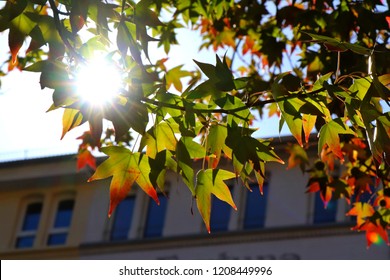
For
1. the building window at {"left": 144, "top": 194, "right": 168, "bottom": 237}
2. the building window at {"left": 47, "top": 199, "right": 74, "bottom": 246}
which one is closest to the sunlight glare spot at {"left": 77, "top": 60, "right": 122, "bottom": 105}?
the building window at {"left": 144, "top": 194, "right": 168, "bottom": 237}

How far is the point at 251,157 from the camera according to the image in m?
2.42

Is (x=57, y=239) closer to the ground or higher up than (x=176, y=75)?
higher up

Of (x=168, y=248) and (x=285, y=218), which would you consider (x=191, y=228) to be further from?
(x=285, y=218)

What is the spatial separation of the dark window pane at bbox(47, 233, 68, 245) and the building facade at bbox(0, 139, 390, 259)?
0.03 m

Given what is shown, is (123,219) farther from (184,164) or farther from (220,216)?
(184,164)

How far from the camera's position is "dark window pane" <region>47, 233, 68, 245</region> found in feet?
68.1

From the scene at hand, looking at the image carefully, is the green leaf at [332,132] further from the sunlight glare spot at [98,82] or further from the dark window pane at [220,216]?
the dark window pane at [220,216]

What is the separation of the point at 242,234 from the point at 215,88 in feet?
52.8

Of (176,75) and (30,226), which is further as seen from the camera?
(30,226)

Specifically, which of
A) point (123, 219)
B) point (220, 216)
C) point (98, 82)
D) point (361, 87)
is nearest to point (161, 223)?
point (123, 219)

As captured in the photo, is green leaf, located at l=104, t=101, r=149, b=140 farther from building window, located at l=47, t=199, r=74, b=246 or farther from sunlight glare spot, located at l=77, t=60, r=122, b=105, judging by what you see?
building window, located at l=47, t=199, r=74, b=246

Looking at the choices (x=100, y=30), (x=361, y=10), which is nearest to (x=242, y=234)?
(x=361, y=10)

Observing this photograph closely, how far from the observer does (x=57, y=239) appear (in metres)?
20.8

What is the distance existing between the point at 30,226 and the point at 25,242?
531 millimetres
